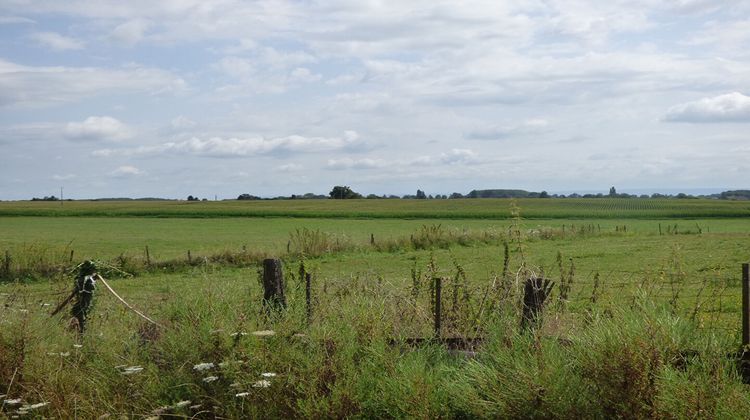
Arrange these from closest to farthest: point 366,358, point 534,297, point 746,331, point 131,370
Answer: point 746,331 → point 131,370 → point 366,358 → point 534,297

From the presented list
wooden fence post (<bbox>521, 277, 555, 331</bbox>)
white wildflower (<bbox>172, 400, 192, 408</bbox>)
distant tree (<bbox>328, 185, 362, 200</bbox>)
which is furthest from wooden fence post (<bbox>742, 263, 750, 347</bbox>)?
distant tree (<bbox>328, 185, 362, 200</bbox>)

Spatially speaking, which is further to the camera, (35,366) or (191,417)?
(35,366)

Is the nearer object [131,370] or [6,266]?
[131,370]

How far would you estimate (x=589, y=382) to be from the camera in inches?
263

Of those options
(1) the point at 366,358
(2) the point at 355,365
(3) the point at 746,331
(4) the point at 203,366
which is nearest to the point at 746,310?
(3) the point at 746,331

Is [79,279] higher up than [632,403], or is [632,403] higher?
[79,279]

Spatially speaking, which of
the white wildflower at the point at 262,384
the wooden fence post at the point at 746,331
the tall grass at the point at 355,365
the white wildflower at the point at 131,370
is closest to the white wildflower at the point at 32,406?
the tall grass at the point at 355,365

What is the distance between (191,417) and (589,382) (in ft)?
11.8

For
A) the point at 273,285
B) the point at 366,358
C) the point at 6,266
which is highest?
the point at 273,285

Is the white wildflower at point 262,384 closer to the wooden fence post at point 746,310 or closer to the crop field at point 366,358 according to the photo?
the crop field at point 366,358

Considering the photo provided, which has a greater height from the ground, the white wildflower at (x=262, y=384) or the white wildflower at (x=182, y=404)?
the white wildflower at (x=262, y=384)

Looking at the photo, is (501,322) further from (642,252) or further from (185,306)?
(642,252)

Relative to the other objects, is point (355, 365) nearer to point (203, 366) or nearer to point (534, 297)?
point (203, 366)

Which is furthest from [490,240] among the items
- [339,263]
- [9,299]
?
[9,299]
